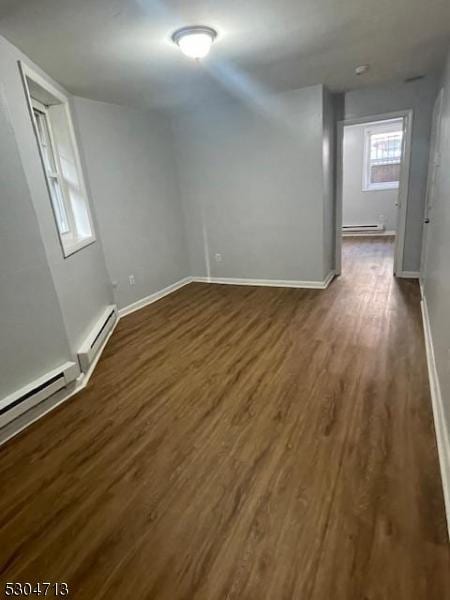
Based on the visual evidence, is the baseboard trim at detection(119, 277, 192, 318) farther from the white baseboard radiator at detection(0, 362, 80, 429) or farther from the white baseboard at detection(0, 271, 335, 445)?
the white baseboard radiator at detection(0, 362, 80, 429)

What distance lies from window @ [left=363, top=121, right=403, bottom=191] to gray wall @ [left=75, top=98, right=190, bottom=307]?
5.05 metres

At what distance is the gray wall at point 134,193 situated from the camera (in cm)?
358

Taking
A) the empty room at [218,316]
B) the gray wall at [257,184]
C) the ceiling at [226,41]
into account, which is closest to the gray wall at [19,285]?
the empty room at [218,316]

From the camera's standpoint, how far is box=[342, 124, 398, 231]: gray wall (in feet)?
24.6

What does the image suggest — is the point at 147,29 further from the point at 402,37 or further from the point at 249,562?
the point at 249,562

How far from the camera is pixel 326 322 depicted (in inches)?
130

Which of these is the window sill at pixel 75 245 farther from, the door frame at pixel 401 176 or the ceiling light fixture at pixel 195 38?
the door frame at pixel 401 176

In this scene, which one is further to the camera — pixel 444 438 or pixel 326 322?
pixel 326 322

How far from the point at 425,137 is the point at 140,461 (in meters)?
4.59

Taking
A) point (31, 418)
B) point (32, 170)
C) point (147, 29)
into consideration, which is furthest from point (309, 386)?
point (147, 29)

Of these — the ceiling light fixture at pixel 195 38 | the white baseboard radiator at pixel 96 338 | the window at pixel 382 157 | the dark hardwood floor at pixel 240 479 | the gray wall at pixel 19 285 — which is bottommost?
the dark hardwood floor at pixel 240 479

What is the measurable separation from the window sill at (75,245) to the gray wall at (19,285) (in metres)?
0.47

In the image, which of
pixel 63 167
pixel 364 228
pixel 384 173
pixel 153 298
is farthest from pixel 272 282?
pixel 384 173

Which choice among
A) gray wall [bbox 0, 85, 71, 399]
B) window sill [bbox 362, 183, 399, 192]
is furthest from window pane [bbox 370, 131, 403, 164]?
gray wall [bbox 0, 85, 71, 399]
